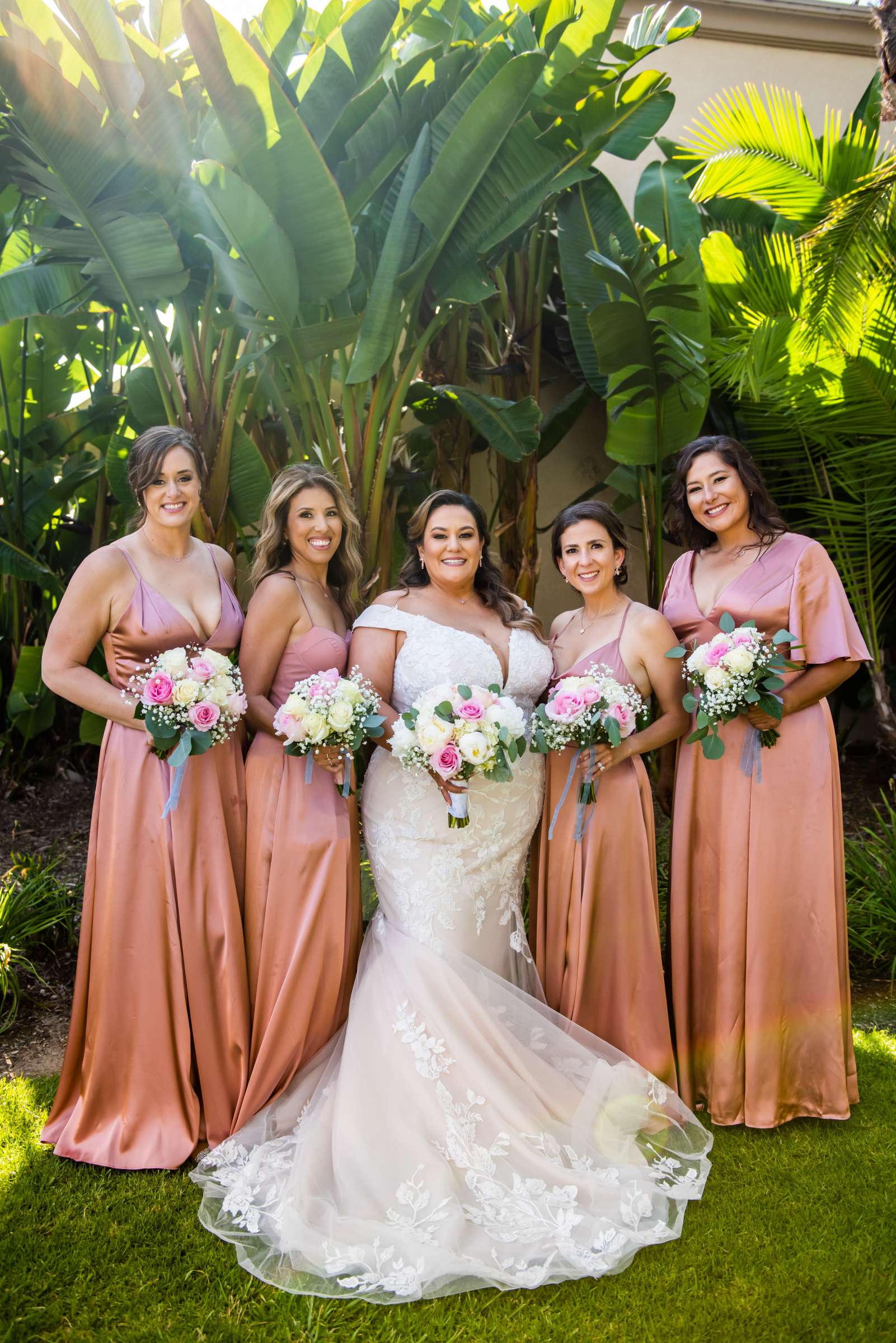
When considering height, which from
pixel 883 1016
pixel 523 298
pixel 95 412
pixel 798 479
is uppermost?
pixel 523 298

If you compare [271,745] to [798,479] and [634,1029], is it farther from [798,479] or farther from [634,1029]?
[798,479]

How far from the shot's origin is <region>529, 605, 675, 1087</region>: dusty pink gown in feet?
12.8

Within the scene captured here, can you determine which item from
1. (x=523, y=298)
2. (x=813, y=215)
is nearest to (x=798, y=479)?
(x=813, y=215)

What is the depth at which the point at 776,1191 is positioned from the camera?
11.3ft

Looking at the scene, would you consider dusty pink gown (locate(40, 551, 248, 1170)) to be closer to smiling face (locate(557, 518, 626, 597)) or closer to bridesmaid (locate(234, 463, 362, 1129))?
bridesmaid (locate(234, 463, 362, 1129))

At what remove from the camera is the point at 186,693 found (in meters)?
3.34

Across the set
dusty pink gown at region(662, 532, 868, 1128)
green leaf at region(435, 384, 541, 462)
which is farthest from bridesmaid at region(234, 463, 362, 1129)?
green leaf at region(435, 384, 541, 462)

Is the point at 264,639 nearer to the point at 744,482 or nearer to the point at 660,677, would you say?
the point at 660,677

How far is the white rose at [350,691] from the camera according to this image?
3.52 m

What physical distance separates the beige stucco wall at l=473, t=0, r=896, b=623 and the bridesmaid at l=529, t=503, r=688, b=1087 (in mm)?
4495

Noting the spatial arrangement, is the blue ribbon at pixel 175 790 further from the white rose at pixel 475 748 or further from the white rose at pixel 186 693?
the white rose at pixel 475 748

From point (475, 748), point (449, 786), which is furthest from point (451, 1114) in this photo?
point (475, 748)

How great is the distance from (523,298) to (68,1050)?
544 centimetres

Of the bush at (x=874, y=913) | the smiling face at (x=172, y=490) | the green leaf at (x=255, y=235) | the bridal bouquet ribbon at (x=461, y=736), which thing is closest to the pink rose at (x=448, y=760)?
the bridal bouquet ribbon at (x=461, y=736)
